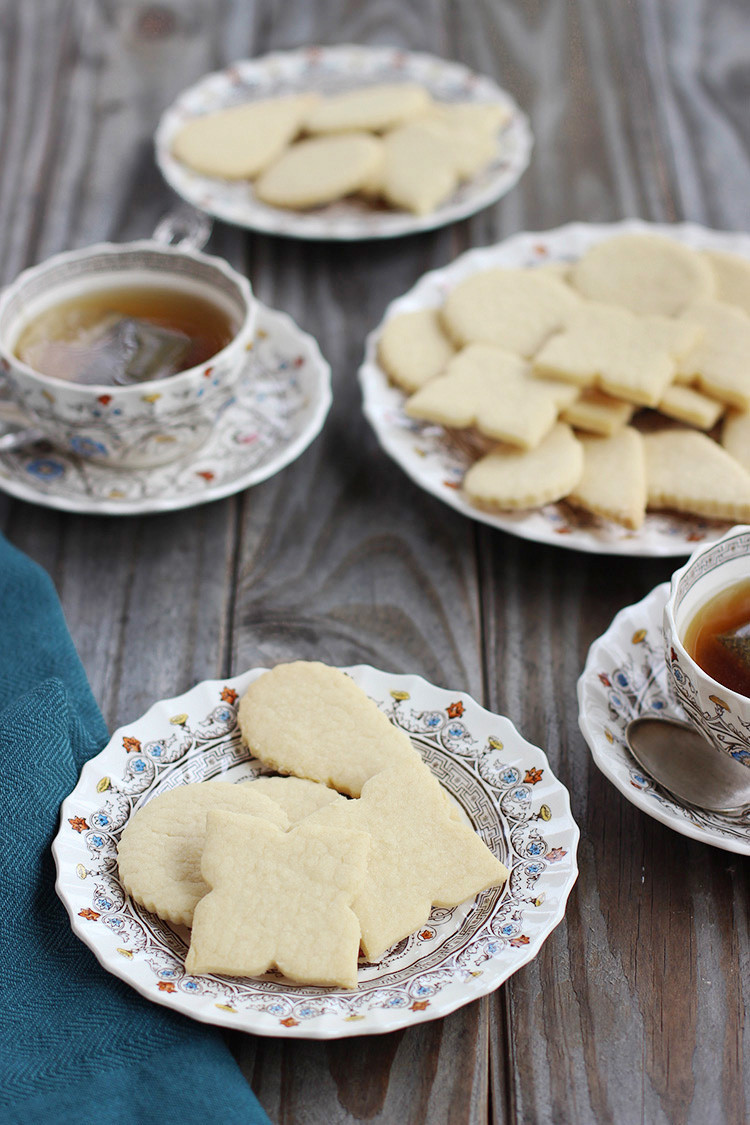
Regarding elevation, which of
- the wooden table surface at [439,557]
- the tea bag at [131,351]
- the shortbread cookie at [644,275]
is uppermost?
the tea bag at [131,351]

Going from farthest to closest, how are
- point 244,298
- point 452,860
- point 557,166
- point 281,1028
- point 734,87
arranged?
point 734,87 → point 557,166 → point 244,298 → point 452,860 → point 281,1028

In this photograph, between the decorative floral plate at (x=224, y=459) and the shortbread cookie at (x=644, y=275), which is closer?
the decorative floral plate at (x=224, y=459)

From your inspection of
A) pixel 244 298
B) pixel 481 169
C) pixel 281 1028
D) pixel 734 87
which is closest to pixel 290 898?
pixel 281 1028

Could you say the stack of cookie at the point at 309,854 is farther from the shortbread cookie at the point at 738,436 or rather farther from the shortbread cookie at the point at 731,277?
the shortbread cookie at the point at 731,277

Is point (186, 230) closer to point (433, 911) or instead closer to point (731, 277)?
point (731, 277)

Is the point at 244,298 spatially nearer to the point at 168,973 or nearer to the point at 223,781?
the point at 223,781

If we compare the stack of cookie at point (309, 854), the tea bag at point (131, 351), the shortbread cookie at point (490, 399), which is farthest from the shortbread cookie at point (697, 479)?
the tea bag at point (131, 351)

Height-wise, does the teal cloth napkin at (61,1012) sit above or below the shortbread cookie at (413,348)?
below
